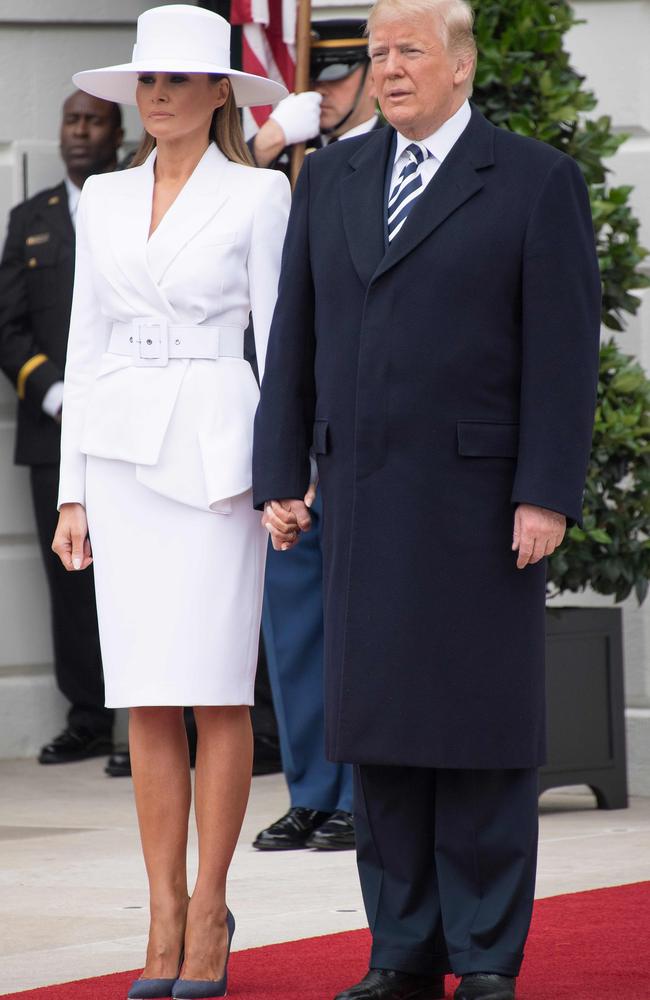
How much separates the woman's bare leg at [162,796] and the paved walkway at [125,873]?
284 mm

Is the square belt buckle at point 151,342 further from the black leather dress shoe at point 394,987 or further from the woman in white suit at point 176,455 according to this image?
the black leather dress shoe at point 394,987

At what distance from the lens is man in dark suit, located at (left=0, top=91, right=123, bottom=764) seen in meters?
7.57

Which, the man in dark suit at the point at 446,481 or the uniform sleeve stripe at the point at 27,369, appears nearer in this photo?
the man in dark suit at the point at 446,481

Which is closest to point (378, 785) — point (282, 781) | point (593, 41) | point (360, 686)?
point (360, 686)

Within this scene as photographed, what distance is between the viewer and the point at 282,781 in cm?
704

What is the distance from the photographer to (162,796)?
3.92 m

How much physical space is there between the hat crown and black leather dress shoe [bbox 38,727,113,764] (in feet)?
13.5

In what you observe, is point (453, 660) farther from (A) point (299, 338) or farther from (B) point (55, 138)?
(B) point (55, 138)

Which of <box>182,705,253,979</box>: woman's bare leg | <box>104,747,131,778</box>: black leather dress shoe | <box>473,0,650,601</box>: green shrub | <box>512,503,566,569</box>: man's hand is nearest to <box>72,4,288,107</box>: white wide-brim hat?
<box>512,503,566,569</box>: man's hand

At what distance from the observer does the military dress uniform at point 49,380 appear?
7562 millimetres

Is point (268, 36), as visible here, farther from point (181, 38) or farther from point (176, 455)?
point (176, 455)

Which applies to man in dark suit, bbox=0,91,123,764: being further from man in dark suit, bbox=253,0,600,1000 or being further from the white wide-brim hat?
man in dark suit, bbox=253,0,600,1000

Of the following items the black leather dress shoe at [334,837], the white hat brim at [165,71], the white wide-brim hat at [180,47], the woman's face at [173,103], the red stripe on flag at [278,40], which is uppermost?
the red stripe on flag at [278,40]

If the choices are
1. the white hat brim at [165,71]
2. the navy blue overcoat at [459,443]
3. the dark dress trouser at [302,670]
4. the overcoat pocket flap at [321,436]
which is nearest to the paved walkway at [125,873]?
the dark dress trouser at [302,670]
